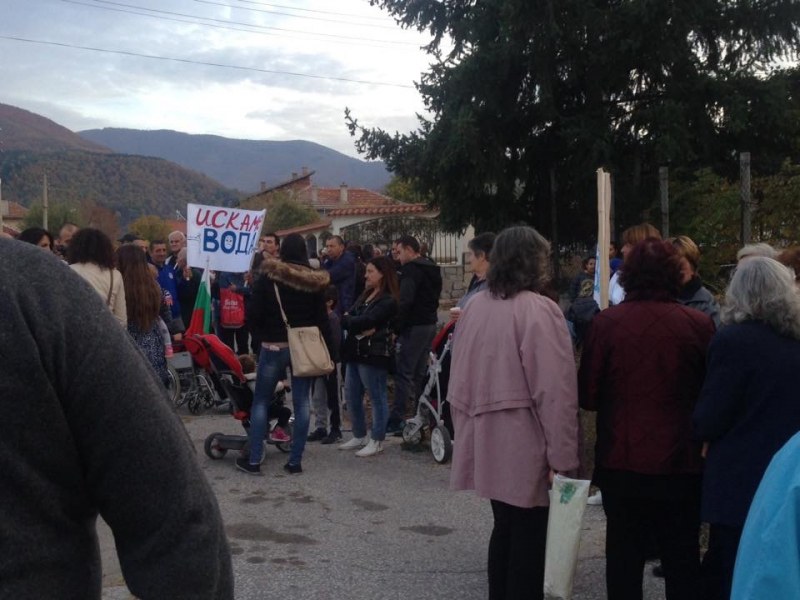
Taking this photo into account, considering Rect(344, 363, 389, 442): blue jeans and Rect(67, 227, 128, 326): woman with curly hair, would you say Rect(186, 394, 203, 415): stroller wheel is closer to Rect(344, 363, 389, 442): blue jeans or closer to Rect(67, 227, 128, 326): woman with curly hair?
Rect(344, 363, 389, 442): blue jeans

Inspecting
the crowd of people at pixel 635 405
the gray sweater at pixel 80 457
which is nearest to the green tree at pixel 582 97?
the crowd of people at pixel 635 405

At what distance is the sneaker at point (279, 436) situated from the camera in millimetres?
8688

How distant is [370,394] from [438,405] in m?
0.68

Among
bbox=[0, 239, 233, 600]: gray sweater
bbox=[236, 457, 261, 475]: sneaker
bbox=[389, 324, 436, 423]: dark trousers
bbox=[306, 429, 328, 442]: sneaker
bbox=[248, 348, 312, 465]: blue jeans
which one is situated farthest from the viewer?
bbox=[306, 429, 328, 442]: sneaker

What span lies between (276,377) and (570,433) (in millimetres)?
4029

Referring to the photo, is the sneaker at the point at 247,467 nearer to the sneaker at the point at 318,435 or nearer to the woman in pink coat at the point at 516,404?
the sneaker at the point at 318,435

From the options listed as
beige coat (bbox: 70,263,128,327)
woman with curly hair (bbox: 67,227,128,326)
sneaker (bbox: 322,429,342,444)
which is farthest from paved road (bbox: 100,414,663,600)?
woman with curly hair (bbox: 67,227,128,326)

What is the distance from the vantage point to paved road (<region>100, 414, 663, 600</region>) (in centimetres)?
535

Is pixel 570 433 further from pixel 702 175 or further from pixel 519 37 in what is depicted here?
pixel 519 37

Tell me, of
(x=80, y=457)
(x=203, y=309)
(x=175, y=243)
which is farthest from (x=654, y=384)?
(x=175, y=243)

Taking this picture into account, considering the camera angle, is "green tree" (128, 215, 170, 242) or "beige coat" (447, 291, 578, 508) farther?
"green tree" (128, 215, 170, 242)

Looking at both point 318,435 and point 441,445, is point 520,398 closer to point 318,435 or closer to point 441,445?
point 441,445

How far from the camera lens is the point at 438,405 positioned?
27.2ft

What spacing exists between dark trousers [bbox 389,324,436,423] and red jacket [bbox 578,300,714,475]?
16.1 ft
